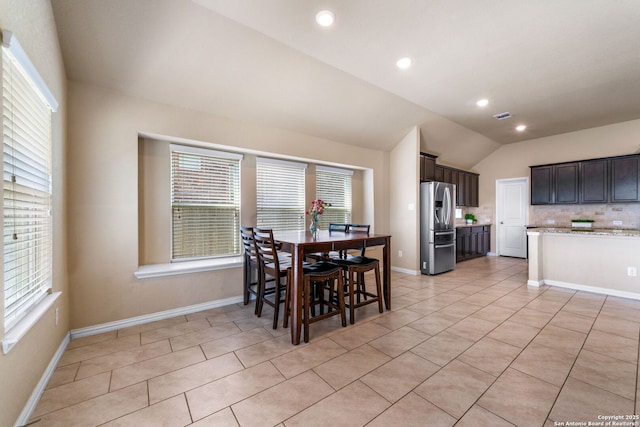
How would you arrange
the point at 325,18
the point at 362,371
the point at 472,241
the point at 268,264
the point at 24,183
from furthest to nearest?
1. the point at 472,241
2. the point at 268,264
3. the point at 325,18
4. the point at 362,371
5. the point at 24,183

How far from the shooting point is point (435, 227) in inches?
196

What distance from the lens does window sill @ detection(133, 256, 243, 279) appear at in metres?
2.85

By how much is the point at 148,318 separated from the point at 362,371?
236 centimetres

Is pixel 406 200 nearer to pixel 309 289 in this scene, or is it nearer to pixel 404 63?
pixel 404 63

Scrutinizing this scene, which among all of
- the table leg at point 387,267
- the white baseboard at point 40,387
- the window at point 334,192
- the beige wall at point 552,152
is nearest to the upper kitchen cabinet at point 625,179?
the beige wall at point 552,152

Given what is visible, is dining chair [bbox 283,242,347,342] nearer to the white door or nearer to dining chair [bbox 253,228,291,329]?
dining chair [bbox 253,228,291,329]

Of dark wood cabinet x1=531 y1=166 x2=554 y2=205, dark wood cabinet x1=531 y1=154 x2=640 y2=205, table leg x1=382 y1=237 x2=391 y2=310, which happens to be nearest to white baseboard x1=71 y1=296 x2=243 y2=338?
table leg x1=382 y1=237 x2=391 y2=310

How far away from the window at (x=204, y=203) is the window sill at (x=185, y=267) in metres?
0.16

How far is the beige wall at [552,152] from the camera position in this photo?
5.30 metres

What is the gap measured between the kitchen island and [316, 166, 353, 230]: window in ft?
10.3

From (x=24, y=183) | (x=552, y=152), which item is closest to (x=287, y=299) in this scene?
(x=24, y=183)

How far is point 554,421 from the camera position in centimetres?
150

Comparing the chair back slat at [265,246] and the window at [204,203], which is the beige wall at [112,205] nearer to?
the window at [204,203]

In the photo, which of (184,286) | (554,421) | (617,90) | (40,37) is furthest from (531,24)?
(184,286)
